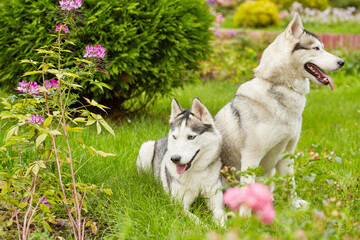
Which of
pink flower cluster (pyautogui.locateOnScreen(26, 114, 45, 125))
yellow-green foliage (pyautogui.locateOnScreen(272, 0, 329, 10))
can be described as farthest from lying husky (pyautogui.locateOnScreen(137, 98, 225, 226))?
yellow-green foliage (pyautogui.locateOnScreen(272, 0, 329, 10))

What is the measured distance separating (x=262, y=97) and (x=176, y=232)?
131 centimetres

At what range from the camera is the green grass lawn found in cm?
213

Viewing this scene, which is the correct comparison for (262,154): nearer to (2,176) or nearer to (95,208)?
(95,208)

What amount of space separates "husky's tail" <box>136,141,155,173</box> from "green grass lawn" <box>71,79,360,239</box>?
0.26 feet

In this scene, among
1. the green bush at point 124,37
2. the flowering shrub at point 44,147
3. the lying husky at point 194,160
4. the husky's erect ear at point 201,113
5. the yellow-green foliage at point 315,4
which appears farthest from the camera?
the yellow-green foliage at point 315,4

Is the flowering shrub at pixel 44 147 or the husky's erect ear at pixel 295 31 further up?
the husky's erect ear at pixel 295 31

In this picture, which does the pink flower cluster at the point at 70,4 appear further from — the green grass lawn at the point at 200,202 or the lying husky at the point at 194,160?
the green grass lawn at the point at 200,202

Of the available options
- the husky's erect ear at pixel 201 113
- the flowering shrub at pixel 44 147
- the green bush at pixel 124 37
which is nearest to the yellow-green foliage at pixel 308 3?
the green bush at pixel 124 37

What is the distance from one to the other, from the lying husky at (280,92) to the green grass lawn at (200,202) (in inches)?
14.1

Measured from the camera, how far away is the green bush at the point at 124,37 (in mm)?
5012

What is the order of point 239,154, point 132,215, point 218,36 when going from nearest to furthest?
point 132,215 < point 239,154 < point 218,36

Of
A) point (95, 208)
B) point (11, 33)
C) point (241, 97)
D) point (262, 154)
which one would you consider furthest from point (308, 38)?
point (11, 33)

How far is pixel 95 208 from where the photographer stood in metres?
3.36

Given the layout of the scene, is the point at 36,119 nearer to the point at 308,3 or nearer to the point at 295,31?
the point at 295,31
